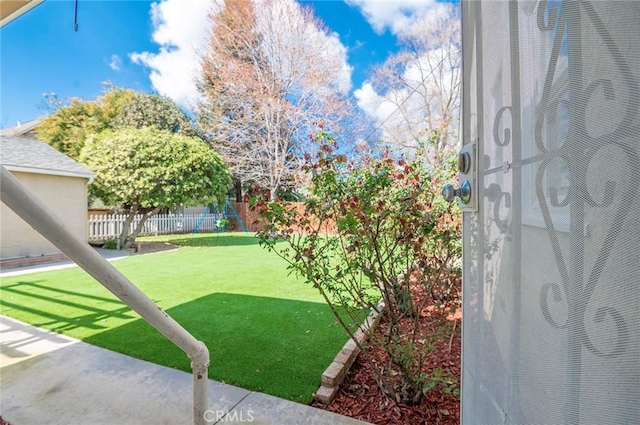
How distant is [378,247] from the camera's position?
2.16 m

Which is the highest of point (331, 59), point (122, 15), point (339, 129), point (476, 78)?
point (122, 15)

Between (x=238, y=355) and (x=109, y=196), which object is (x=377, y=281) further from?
(x=109, y=196)

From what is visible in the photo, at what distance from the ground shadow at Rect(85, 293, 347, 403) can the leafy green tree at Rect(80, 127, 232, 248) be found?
6369 mm

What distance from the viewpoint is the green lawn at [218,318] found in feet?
7.94

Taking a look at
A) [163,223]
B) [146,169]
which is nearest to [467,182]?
[146,169]

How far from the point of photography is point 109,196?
31.1 ft

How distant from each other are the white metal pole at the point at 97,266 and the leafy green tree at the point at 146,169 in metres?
9.07

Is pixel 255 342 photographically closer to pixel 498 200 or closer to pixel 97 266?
pixel 97 266

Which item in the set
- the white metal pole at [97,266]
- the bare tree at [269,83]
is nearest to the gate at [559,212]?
the white metal pole at [97,266]

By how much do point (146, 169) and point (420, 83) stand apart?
9.95 metres

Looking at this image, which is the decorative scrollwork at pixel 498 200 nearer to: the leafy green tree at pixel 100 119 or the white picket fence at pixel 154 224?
the white picket fence at pixel 154 224

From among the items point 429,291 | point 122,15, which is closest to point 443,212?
point 429,291

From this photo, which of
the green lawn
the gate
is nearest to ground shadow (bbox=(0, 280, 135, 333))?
the green lawn

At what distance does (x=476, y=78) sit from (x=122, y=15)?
17271 mm
